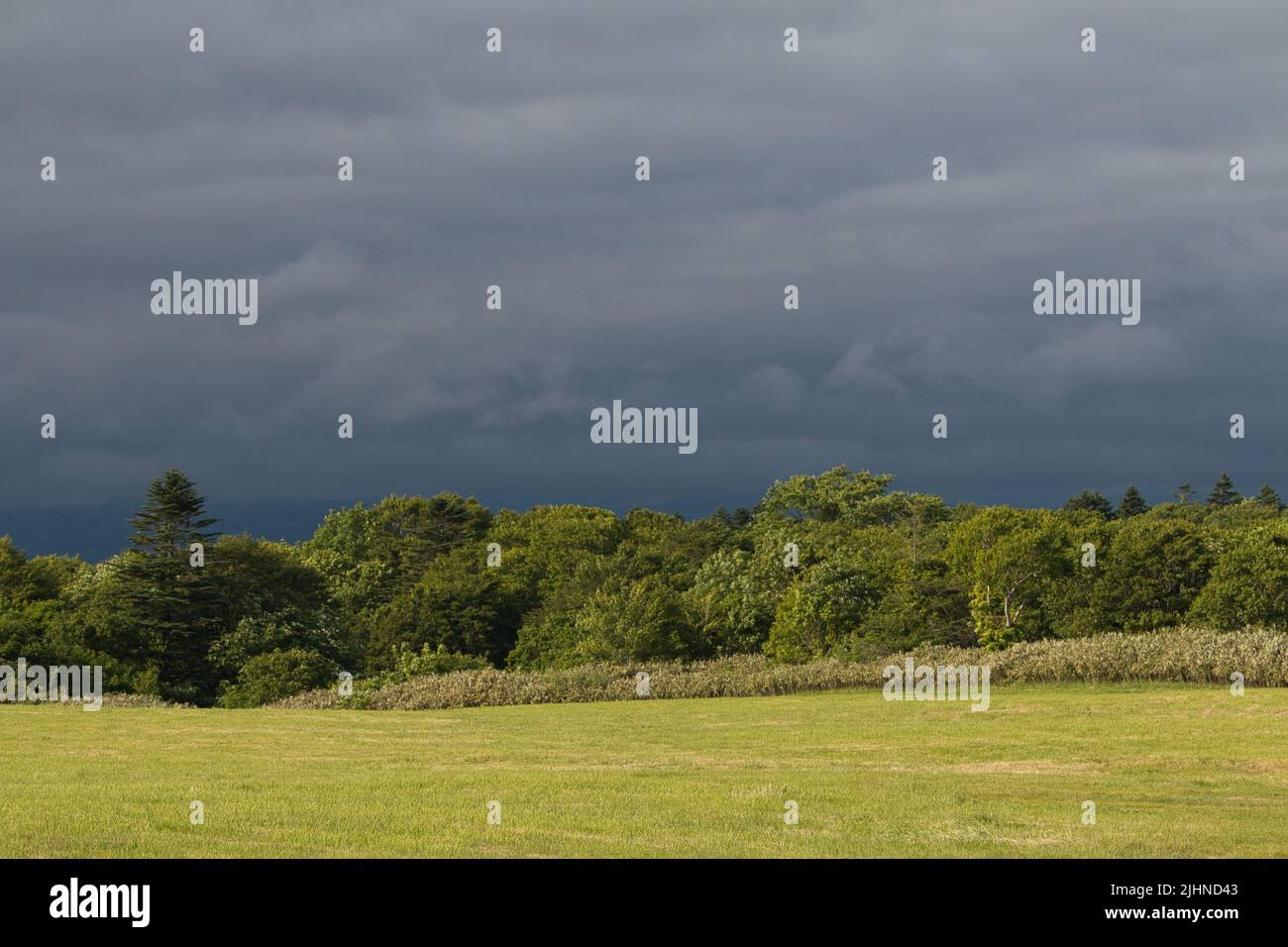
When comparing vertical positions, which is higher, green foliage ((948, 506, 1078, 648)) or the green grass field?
green foliage ((948, 506, 1078, 648))

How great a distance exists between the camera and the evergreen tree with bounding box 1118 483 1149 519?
15375 centimetres

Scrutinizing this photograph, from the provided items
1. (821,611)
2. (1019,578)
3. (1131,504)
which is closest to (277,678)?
(821,611)

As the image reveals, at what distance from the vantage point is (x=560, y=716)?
164 ft

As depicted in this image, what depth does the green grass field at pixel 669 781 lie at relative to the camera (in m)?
19.5

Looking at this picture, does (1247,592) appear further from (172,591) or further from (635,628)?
(172,591)

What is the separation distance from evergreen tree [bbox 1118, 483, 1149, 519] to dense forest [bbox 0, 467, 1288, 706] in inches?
2596

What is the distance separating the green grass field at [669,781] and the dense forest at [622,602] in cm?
2164

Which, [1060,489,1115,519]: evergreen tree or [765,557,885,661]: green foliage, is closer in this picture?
[765,557,885,661]: green foliage

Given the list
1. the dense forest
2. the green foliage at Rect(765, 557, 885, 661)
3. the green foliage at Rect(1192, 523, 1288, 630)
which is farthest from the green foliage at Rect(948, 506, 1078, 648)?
the green foliage at Rect(1192, 523, 1288, 630)

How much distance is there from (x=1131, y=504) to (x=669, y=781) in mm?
139825

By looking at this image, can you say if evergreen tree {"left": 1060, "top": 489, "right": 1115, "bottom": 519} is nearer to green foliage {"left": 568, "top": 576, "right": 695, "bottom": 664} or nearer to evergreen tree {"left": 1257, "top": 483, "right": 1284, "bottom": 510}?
evergreen tree {"left": 1257, "top": 483, "right": 1284, "bottom": 510}

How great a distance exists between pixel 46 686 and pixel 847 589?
39.7m

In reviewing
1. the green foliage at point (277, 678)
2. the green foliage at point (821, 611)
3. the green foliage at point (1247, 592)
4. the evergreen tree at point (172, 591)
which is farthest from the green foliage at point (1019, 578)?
the evergreen tree at point (172, 591)

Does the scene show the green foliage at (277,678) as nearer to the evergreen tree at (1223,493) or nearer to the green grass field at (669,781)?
the green grass field at (669,781)
